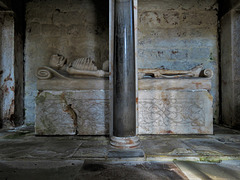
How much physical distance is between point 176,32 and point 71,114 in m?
3.08

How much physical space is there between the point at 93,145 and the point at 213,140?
1705 millimetres

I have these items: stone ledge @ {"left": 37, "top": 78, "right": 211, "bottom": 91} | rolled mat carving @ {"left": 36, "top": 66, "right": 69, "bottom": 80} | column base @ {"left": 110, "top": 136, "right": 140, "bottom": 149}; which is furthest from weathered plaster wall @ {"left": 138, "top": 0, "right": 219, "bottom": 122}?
column base @ {"left": 110, "top": 136, "right": 140, "bottom": 149}

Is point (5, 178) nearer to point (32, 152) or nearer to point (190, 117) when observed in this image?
point (32, 152)

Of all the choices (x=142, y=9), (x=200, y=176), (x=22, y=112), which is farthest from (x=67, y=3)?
(x=200, y=176)

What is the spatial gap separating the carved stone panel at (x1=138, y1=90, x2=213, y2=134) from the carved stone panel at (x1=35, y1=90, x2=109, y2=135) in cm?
65

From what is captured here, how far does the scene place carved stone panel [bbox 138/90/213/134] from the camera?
2.63 meters

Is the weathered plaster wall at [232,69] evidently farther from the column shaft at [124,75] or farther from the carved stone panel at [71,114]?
the carved stone panel at [71,114]

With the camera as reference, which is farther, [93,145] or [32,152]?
[93,145]

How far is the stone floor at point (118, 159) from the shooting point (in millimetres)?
1463

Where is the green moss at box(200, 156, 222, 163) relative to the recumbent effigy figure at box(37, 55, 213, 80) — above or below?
below

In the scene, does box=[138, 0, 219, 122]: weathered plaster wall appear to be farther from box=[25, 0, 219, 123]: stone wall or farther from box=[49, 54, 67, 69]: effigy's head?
box=[49, 54, 67, 69]: effigy's head

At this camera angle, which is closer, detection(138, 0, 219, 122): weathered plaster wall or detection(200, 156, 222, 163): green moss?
detection(200, 156, 222, 163): green moss

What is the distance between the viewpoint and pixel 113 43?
226 centimetres

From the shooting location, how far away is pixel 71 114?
265 centimetres
